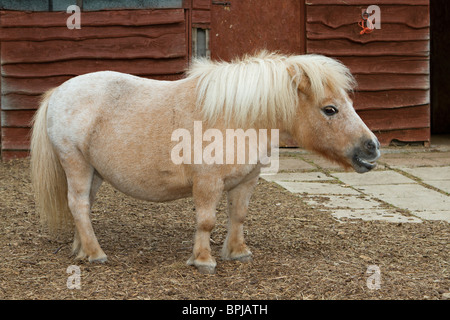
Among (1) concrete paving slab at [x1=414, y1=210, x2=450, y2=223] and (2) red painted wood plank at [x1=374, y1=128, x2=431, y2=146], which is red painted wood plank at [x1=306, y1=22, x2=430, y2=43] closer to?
(2) red painted wood plank at [x1=374, y1=128, x2=431, y2=146]

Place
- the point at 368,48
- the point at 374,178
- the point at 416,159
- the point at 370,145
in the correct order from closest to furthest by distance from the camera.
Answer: the point at 370,145 → the point at 374,178 → the point at 416,159 → the point at 368,48

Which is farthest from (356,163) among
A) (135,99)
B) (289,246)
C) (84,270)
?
(84,270)

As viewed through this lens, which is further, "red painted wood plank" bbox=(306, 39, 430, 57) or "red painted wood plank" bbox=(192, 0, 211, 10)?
"red painted wood plank" bbox=(306, 39, 430, 57)

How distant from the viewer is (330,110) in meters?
3.63

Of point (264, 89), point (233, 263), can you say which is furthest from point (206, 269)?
point (264, 89)

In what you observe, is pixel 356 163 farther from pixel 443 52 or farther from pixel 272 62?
pixel 443 52

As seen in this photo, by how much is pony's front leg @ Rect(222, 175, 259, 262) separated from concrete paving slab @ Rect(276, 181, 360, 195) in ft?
7.57

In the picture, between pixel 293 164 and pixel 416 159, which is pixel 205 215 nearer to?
pixel 293 164

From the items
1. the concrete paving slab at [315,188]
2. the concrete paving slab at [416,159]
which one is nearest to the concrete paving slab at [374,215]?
the concrete paving slab at [315,188]

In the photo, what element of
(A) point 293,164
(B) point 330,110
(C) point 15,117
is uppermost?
(B) point 330,110

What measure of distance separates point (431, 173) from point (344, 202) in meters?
1.71

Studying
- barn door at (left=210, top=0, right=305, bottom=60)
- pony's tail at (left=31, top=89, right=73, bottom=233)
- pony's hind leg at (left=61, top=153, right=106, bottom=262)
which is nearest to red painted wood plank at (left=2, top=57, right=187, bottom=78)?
barn door at (left=210, top=0, right=305, bottom=60)

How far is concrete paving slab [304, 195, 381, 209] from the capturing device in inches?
222

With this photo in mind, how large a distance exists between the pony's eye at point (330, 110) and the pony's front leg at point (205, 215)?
2.29 feet
